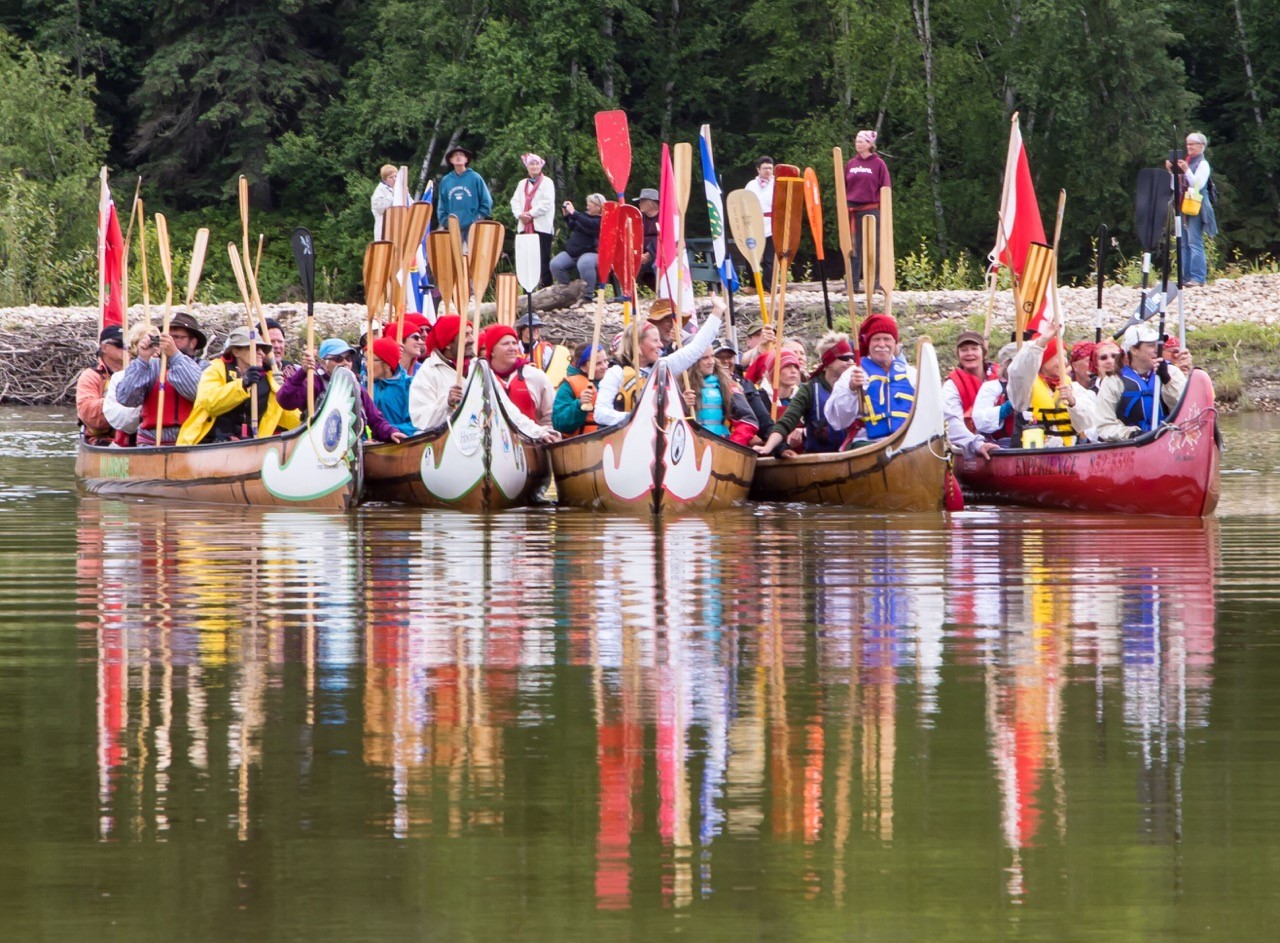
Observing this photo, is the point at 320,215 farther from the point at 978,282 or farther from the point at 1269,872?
the point at 1269,872

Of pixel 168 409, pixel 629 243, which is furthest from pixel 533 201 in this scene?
pixel 168 409

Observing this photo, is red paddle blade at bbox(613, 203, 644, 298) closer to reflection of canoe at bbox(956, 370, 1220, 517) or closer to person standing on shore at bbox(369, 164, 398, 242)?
reflection of canoe at bbox(956, 370, 1220, 517)

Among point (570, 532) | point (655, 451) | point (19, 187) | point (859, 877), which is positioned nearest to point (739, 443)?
point (655, 451)

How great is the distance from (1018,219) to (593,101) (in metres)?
21.1

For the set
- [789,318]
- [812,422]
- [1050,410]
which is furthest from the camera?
[789,318]

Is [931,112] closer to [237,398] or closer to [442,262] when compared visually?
[442,262]

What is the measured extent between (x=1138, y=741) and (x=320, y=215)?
1395 inches

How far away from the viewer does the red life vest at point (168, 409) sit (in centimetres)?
1505

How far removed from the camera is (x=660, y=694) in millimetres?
6754

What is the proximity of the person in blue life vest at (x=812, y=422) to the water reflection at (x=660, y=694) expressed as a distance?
9.50 ft

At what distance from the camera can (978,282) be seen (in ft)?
103

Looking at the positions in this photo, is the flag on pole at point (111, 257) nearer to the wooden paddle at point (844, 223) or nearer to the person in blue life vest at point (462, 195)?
the person in blue life vest at point (462, 195)

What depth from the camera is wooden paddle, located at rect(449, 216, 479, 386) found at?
14172mm

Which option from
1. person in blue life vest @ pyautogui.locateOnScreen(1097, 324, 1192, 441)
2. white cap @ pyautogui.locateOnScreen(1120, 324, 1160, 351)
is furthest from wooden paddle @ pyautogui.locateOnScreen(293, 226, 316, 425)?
white cap @ pyautogui.locateOnScreen(1120, 324, 1160, 351)
